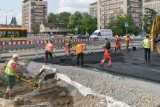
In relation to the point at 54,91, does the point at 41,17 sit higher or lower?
higher

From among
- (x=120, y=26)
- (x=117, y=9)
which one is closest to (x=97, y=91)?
(x=120, y=26)

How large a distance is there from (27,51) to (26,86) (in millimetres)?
11508

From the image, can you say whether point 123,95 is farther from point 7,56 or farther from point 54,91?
point 7,56

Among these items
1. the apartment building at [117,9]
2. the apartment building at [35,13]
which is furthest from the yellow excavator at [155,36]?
the apartment building at [35,13]

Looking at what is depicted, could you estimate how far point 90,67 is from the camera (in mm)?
15656

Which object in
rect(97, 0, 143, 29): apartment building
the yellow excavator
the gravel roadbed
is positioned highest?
rect(97, 0, 143, 29): apartment building

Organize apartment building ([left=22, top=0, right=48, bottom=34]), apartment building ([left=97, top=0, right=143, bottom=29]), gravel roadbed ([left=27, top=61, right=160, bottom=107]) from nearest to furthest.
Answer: gravel roadbed ([left=27, top=61, right=160, bottom=107]) < apartment building ([left=97, top=0, right=143, bottom=29]) < apartment building ([left=22, top=0, right=48, bottom=34])

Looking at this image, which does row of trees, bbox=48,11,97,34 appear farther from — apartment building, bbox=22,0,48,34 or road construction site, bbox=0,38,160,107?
road construction site, bbox=0,38,160,107

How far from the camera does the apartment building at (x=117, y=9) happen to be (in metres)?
135

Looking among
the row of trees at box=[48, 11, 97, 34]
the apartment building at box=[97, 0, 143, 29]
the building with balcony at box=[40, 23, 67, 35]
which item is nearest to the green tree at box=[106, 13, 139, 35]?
the row of trees at box=[48, 11, 97, 34]

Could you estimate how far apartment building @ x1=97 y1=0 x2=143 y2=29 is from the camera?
135 m

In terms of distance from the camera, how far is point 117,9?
141 meters

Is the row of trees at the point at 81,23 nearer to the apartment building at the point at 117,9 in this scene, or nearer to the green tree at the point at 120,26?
the apartment building at the point at 117,9

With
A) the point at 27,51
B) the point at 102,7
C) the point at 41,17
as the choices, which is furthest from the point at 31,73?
the point at 41,17
